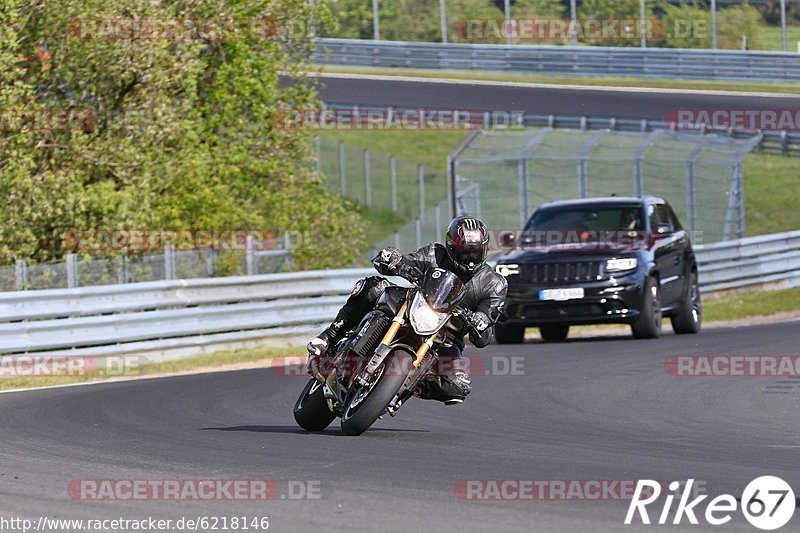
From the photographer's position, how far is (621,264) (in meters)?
19.0

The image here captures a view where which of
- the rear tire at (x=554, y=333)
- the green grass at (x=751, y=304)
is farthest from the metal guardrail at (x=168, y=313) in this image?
the green grass at (x=751, y=304)

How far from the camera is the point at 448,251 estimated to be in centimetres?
1001

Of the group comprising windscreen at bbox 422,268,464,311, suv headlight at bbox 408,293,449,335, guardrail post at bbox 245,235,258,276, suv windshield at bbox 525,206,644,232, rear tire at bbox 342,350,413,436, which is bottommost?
guardrail post at bbox 245,235,258,276

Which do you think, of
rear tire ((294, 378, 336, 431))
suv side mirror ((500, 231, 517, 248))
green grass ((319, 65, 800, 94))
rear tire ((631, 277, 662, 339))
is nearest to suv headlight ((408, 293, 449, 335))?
rear tire ((294, 378, 336, 431))

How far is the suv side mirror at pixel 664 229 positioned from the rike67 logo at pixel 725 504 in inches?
487

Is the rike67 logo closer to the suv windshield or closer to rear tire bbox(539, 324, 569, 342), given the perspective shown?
the suv windshield

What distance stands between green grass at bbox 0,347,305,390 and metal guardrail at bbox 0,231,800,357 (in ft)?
0.74

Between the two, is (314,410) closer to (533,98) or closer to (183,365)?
(183,365)

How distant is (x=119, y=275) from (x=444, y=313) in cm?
1013

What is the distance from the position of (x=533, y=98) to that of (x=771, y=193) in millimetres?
7189

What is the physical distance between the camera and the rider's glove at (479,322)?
970 centimetres

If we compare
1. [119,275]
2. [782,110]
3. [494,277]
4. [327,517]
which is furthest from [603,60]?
[327,517]

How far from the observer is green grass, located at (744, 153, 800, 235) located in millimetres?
39594

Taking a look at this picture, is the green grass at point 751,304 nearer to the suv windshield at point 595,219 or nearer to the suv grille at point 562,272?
the suv windshield at point 595,219
